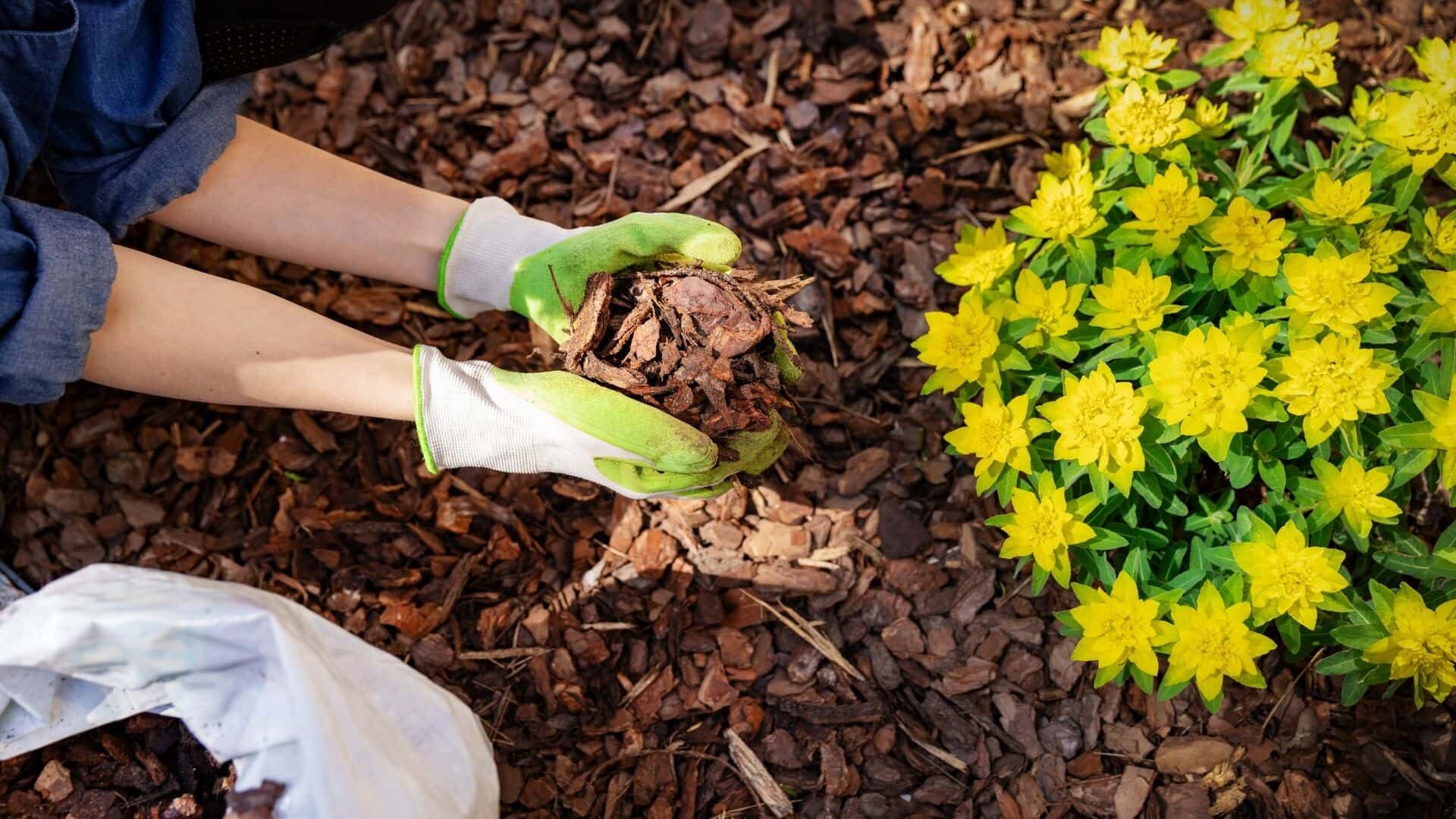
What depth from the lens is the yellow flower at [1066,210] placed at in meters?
1.70

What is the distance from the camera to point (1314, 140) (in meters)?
2.24

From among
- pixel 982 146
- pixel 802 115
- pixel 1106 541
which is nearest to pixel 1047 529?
pixel 1106 541

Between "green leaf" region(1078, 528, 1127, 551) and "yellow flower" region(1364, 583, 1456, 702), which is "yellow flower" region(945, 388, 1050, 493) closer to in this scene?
"green leaf" region(1078, 528, 1127, 551)

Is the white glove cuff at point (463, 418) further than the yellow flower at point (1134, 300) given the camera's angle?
Yes

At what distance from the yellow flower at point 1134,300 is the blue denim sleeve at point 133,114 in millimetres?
1614

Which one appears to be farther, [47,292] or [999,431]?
[999,431]

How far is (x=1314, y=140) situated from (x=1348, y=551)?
3.22ft

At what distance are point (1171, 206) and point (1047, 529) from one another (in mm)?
584

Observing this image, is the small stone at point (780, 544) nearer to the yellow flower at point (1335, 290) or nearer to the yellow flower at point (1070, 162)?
the yellow flower at point (1070, 162)

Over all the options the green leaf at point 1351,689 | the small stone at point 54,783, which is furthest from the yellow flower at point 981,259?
the small stone at point 54,783

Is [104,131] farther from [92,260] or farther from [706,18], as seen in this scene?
[706,18]

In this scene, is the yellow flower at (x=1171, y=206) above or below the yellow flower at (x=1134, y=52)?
below

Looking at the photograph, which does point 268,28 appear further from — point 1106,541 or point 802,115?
point 1106,541

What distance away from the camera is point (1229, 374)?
1512 mm
